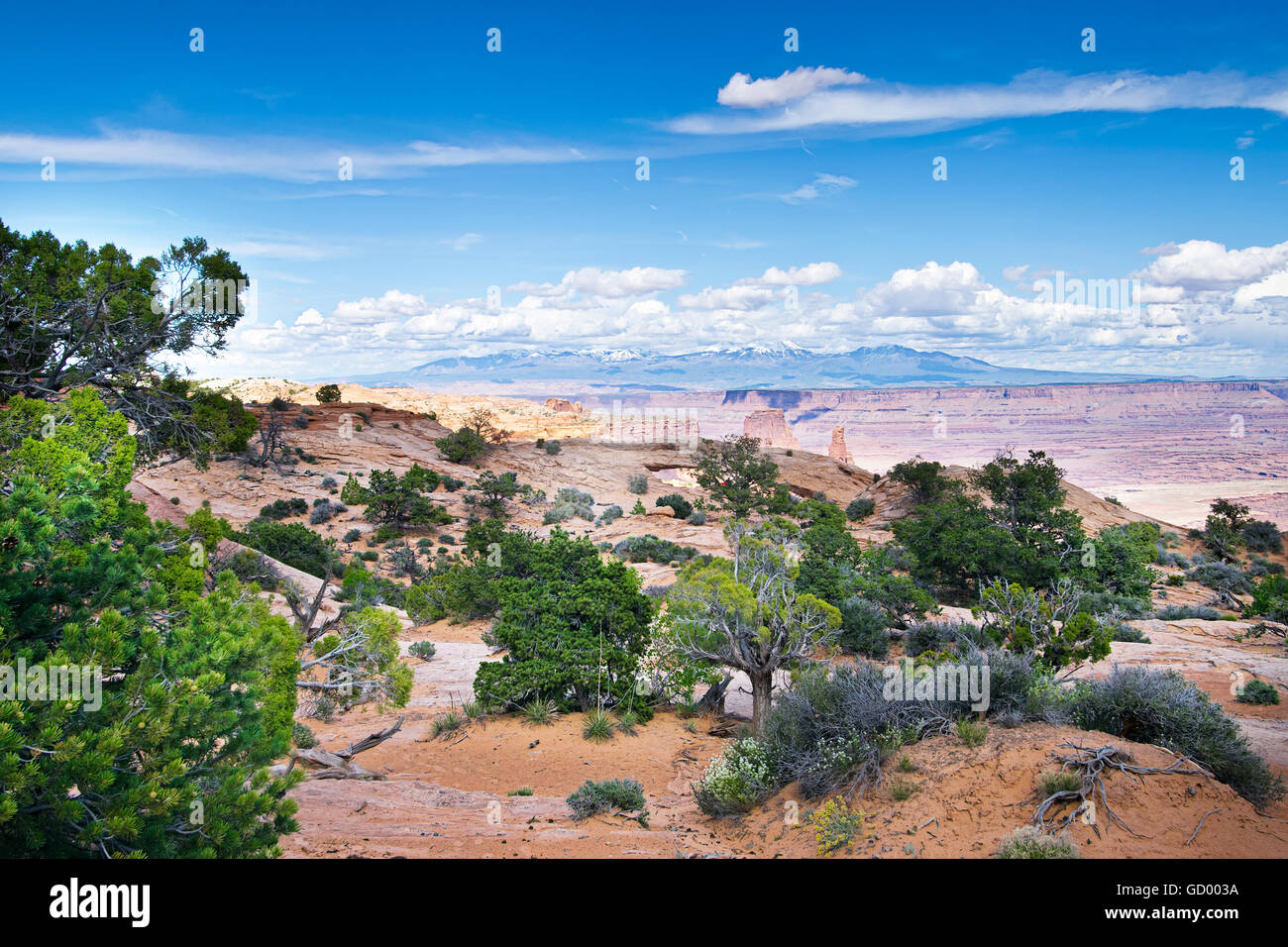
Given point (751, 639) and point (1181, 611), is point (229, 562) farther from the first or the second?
point (1181, 611)

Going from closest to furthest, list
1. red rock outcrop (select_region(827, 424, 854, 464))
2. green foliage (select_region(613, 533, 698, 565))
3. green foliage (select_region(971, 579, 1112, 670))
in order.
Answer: green foliage (select_region(971, 579, 1112, 670)), green foliage (select_region(613, 533, 698, 565)), red rock outcrop (select_region(827, 424, 854, 464))

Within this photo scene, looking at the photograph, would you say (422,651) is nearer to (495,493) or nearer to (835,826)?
(835,826)

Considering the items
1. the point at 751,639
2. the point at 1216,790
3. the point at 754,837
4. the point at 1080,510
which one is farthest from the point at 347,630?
the point at 1080,510

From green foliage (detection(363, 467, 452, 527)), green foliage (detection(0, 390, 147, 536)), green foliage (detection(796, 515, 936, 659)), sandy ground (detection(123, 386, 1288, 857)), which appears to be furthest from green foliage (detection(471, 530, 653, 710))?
green foliage (detection(363, 467, 452, 527))

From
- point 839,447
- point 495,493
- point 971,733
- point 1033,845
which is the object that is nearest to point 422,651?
point 971,733

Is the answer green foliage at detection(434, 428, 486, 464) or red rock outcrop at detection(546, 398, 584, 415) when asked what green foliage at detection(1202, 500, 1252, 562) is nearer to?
green foliage at detection(434, 428, 486, 464)

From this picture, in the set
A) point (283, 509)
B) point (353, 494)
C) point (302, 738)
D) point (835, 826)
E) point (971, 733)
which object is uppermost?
point (353, 494)
